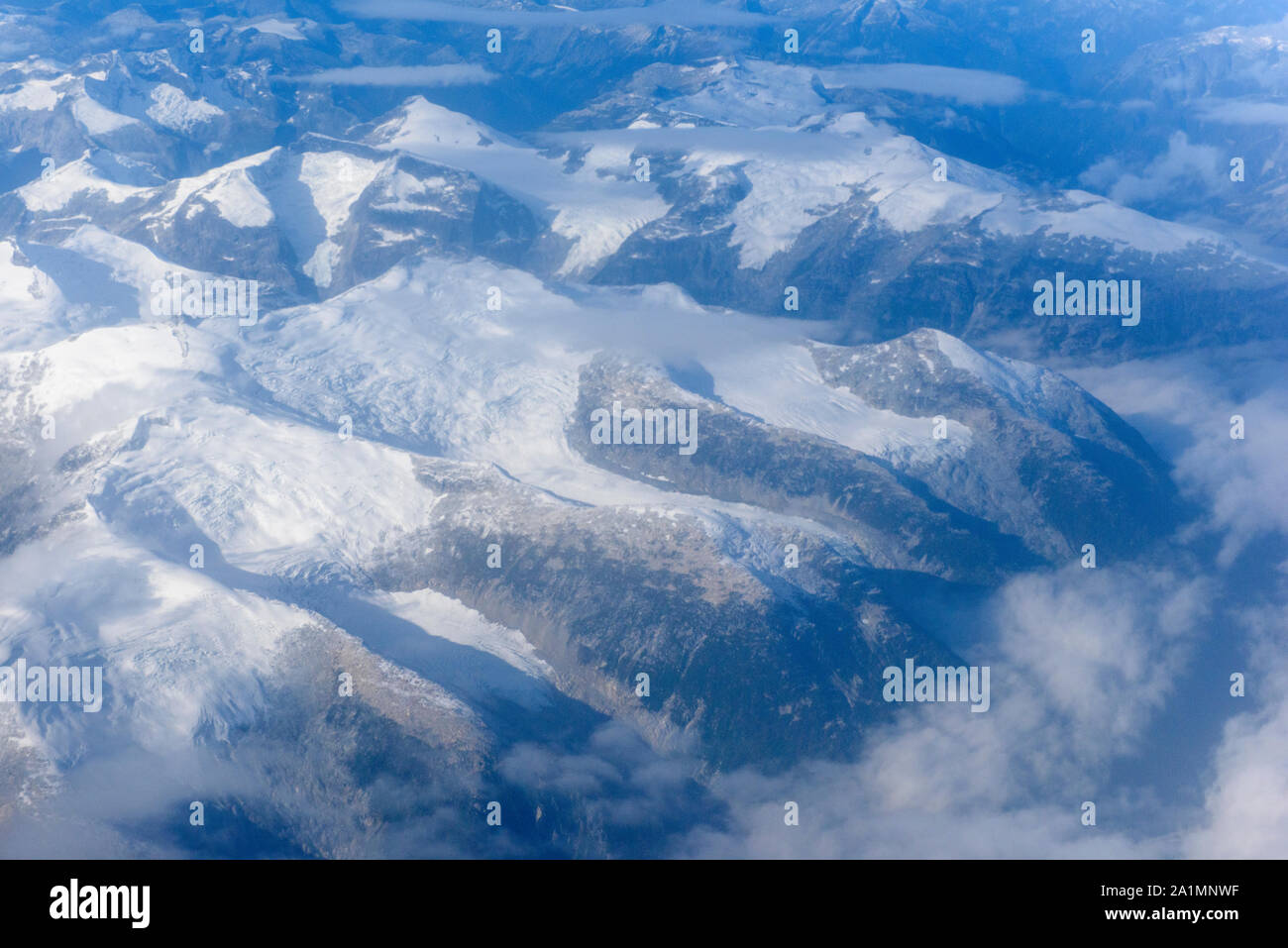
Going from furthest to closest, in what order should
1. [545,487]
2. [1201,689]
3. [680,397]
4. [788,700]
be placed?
[680,397] → [545,487] → [1201,689] → [788,700]

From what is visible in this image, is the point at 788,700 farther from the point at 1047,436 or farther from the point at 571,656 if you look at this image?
the point at 1047,436

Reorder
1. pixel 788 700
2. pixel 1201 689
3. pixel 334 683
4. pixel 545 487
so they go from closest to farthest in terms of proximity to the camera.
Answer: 1. pixel 334 683
2. pixel 788 700
3. pixel 1201 689
4. pixel 545 487

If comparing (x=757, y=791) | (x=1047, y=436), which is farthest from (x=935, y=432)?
(x=757, y=791)

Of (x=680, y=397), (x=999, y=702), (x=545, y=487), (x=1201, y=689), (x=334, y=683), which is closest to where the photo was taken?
(x=334, y=683)

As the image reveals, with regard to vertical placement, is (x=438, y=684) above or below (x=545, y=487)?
below

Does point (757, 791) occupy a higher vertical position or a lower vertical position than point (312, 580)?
lower

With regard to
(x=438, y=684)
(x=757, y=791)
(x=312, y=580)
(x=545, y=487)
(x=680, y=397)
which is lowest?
(x=757, y=791)

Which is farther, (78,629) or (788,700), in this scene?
(788,700)

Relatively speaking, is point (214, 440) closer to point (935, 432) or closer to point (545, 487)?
point (545, 487)

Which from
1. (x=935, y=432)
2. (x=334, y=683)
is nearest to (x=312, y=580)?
(x=334, y=683)
